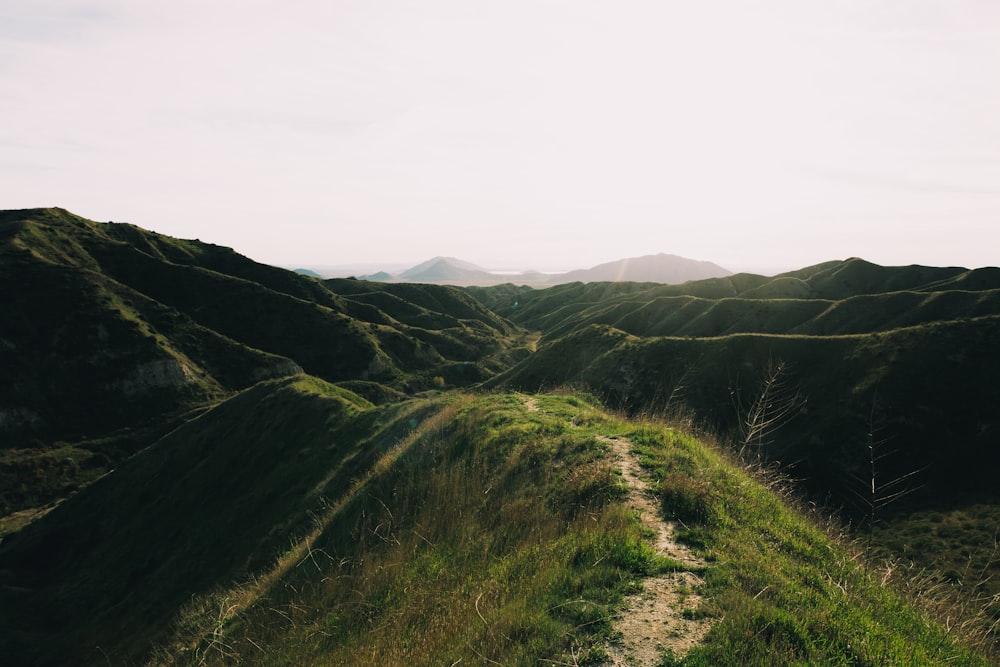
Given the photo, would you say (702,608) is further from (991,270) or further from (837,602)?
(991,270)

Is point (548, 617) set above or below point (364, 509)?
above

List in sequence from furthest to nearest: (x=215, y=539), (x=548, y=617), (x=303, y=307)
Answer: (x=303, y=307) < (x=215, y=539) < (x=548, y=617)

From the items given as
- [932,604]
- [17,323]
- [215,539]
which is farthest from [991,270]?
[17,323]

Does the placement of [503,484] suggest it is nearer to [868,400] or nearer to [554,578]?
[554,578]

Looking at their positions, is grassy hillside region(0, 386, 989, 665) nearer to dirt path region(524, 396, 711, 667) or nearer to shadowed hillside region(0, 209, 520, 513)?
dirt path region(524, 396, 711, 667)

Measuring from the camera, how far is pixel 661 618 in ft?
16.7

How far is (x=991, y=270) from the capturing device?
3049 inches

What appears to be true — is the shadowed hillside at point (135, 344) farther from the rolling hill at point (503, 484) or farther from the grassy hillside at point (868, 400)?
the grassy hillside at point (868, 400)

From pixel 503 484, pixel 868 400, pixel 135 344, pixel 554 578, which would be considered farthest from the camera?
pixel 135 344

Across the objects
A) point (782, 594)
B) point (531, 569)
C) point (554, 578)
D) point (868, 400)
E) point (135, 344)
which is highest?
point (782, 594)

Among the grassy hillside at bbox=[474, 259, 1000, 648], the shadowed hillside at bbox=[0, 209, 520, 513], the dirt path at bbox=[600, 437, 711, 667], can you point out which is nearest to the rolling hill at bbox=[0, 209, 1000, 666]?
the dirt path at bbox=[600, 437, 711, 667]

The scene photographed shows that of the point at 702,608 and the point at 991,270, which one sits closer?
the point at 702,608

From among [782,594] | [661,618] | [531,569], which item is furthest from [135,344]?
Answer: [782,594]

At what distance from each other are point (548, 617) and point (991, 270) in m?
118
